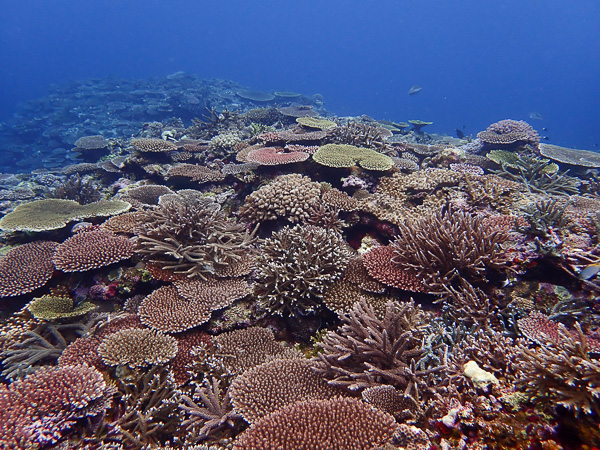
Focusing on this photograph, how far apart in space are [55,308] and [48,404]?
191 cm

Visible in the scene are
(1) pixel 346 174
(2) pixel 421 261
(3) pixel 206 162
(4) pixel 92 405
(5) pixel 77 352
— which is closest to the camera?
(4) pixel 92 405

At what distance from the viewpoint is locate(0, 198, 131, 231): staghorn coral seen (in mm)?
5777

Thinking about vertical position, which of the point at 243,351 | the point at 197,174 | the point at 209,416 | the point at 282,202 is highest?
the point at 197,174

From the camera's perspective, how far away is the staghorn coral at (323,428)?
7.48 feet

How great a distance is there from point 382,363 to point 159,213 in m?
4.45

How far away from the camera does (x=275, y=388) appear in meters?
3.07

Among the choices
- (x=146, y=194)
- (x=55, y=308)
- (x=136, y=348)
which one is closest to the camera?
(x=136, y=348)

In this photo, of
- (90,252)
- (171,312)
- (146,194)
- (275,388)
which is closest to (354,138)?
(146,194)

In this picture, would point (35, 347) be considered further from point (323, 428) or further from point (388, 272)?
point (388, 272)

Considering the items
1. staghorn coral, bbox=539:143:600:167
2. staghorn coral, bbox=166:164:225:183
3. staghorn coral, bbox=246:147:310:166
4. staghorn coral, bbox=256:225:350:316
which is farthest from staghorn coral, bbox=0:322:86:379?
staghorn coral, bbox=539:143:600:167

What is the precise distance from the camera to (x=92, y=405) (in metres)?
3.13

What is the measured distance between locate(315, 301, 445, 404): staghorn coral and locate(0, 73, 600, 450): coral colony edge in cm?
2

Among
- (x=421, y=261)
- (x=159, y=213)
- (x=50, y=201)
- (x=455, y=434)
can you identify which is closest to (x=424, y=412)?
(x=455, y=434)

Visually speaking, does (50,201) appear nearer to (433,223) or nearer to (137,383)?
(137,383)
